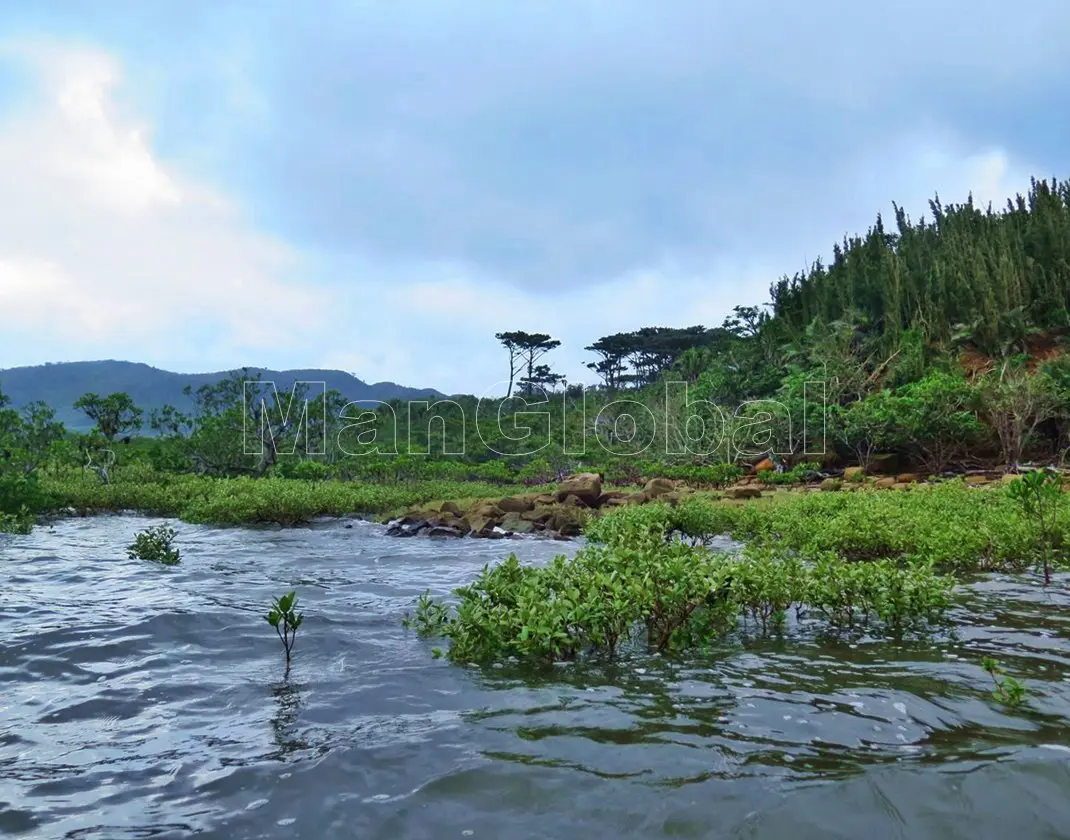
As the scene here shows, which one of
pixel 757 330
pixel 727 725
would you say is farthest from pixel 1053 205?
pixel 727 725

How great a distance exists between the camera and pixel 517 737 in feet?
14.9

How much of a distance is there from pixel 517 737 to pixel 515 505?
15158 mm

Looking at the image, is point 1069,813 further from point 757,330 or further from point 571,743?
point 757,330

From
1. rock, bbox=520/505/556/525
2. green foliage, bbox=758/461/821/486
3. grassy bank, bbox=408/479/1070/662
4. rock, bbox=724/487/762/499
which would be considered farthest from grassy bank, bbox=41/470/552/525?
grassy bank, bbox=408/479/1070/662

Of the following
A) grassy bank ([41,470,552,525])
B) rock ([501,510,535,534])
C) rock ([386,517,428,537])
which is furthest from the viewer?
grassy bank ([41,470,552,525])

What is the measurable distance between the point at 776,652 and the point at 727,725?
74.9 inches

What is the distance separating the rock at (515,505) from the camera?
64.2 ft

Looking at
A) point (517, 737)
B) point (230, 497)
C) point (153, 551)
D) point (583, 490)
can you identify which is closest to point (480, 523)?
point (583, 490)

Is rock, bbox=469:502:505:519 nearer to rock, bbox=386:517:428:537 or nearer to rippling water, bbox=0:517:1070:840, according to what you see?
rock, bbox=386:517:428:537

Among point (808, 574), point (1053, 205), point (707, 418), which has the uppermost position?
point (1053, 205)

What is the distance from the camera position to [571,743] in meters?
4.45

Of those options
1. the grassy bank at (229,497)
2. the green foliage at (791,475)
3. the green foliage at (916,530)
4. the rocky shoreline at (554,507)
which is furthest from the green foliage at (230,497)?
the green foliage at (916,530)

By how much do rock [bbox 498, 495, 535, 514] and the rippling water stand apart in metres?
11.7

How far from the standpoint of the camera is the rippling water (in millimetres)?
3559
